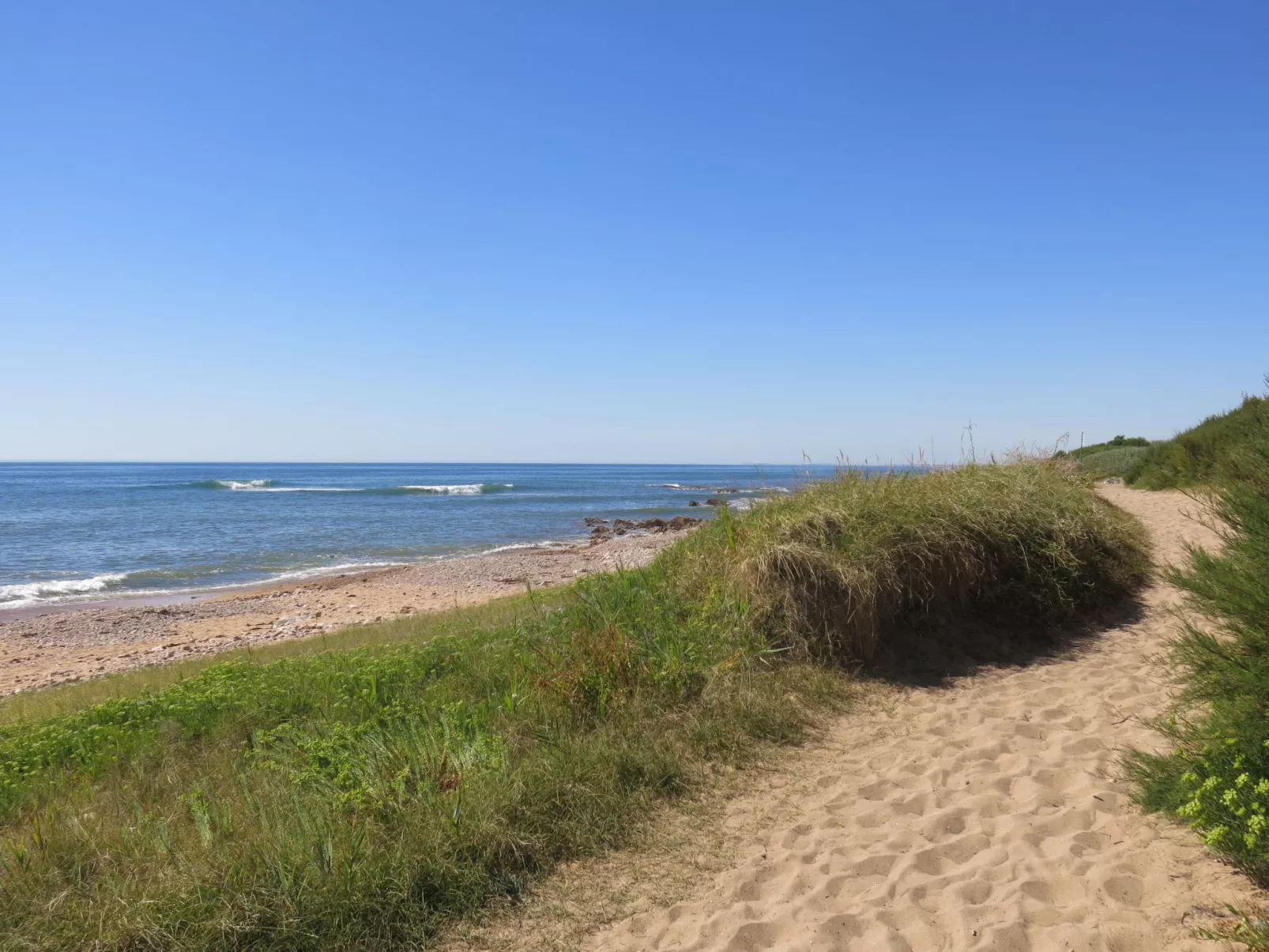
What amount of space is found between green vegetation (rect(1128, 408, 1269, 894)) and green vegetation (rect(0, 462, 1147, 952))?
2641mm

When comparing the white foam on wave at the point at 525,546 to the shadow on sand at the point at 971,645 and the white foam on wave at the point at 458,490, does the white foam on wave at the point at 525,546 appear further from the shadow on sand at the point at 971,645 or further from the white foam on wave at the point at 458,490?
the white foam on wave at the point at 458,490

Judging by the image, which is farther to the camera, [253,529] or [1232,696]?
[253,529]

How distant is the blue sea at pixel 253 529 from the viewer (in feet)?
74.7

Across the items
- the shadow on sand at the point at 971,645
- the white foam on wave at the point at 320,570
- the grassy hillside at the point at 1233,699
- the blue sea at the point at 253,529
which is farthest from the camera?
the white foam on wave at the point at 320,570

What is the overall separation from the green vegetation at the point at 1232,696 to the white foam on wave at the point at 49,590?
24692mm

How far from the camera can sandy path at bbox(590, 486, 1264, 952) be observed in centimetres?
351

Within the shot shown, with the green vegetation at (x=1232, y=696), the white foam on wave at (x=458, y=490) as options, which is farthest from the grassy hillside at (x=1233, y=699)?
the white foam on wave at (x=458, y=490)

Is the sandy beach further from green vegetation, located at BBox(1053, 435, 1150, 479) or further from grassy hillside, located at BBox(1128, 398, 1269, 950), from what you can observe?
green vegetation, located at BBox(1053, 435, 1150, 479)

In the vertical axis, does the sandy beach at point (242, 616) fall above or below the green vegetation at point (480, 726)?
below

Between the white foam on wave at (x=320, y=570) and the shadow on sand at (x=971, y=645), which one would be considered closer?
the shadow on sand at (x=971, y=645)

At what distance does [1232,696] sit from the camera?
3.77 metres

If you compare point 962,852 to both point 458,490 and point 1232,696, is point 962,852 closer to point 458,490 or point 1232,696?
point 1232,696

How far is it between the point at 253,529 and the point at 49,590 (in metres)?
14.7

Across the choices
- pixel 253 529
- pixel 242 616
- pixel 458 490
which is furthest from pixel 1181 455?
pixel 458 490
